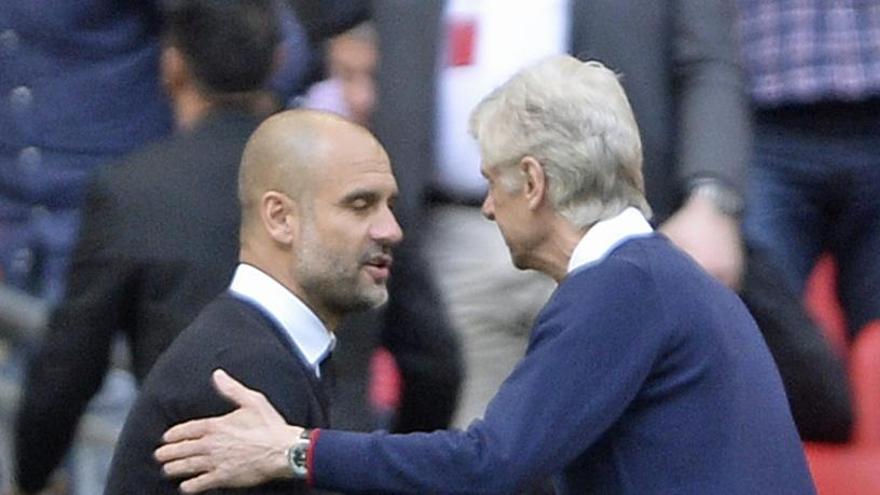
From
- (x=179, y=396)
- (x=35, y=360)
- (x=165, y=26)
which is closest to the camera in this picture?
(x=179, y=396)

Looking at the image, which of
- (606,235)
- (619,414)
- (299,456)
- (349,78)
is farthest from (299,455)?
(349,78)

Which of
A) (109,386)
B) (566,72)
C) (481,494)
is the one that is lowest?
(109,386)

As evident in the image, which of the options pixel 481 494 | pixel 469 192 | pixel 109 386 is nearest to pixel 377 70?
pixel 469 192

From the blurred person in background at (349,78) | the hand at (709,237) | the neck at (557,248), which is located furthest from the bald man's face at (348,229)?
the blurred person in background at (349,78)

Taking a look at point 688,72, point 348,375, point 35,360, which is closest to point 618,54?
point 688,72

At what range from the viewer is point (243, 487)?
4.57 metres

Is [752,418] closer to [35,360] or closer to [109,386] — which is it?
[35,360]

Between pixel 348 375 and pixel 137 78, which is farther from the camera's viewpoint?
pixel 137 78

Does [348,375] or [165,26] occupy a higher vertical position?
[165,26]

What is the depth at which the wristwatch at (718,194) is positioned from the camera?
5.68 meters

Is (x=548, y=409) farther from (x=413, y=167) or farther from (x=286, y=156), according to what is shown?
(x=413, y=167)

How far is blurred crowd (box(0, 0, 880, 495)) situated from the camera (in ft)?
18.1

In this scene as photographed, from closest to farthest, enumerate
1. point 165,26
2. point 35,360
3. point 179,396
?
point 179,396, point 35,360, point 165,26

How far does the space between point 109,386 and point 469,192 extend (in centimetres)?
113
